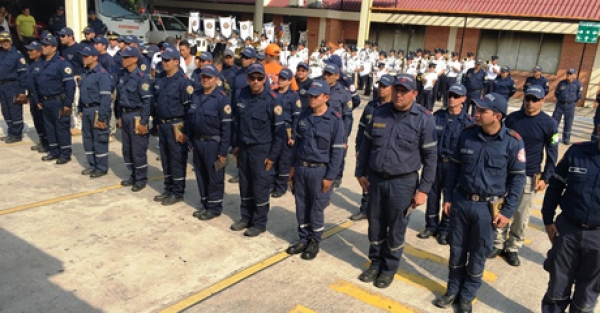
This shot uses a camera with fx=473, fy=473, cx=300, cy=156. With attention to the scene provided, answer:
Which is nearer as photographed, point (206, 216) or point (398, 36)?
point (206, 216)

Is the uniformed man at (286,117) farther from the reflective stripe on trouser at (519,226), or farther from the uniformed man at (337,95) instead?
the reflective stripe on trouser at (519,226)

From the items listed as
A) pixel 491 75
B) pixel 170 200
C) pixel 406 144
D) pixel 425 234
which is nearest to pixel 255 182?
pixel 170 200

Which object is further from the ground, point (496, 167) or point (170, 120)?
point (496, 167)

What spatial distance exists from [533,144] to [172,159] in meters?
4.55

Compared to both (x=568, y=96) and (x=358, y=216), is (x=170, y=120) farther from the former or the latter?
(x=568, y=96)

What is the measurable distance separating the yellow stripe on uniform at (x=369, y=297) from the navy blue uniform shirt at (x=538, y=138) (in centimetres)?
218

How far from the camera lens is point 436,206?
5.93 metres

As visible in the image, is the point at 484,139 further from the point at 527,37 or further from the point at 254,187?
the point at 527,37

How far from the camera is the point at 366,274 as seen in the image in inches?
193

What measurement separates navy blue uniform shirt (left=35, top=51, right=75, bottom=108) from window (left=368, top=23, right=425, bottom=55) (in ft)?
58.5

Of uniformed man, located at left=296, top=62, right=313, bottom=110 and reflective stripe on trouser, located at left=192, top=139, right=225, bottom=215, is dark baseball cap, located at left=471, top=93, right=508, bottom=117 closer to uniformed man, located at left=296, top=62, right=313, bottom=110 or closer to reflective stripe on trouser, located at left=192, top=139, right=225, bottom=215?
reflective stripe on trouser, located at left=192, top=139, right=225, bottom=215

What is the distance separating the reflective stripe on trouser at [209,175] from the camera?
6.01m

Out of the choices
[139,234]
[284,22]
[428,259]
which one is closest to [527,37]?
[284,22]

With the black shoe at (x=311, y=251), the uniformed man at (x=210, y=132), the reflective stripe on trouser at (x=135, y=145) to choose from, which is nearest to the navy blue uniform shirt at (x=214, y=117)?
the uniformed man at (x=210, y=132)
